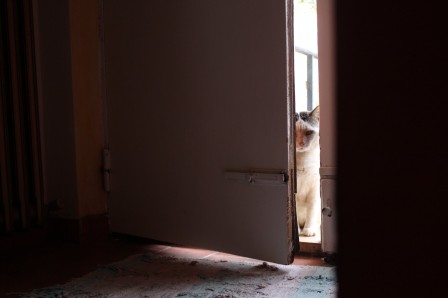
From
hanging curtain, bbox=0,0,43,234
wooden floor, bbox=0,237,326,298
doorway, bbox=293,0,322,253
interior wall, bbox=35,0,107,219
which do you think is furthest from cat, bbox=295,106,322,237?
hanging curtain, bbox=0,0,43,234

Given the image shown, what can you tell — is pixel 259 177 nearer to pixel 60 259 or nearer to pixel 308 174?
pixel 308 174

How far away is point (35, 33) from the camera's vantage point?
191 centimetres

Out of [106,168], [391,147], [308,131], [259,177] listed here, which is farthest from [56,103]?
[391,147]

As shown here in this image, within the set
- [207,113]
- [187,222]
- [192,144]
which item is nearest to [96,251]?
[187,222]

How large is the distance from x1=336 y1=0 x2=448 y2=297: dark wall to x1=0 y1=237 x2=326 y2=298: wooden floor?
1.20m

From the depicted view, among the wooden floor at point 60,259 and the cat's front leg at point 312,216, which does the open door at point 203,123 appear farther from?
the cat's front leg at point 312,216

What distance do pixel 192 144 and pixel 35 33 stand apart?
0.82 metres

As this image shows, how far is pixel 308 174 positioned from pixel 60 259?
1.00 m

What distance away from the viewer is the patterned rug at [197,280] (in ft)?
4.33

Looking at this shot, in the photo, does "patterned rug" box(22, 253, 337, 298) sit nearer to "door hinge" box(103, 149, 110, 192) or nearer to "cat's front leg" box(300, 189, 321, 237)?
"cat's front leg" box(300, 189, 321, 237)

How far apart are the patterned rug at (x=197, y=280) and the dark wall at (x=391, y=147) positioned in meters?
0.93

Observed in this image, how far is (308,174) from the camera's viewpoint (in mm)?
1878

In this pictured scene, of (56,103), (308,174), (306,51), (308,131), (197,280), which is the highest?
(306,51)

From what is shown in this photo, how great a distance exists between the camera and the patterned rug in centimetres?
132
